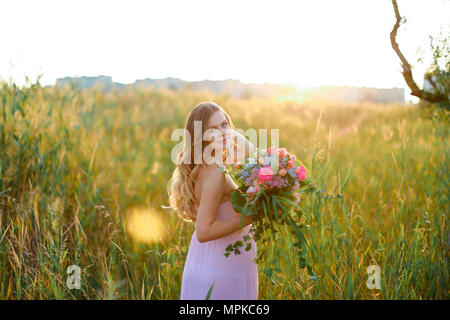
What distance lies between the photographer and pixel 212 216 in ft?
5.38

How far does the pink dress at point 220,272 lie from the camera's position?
171cm

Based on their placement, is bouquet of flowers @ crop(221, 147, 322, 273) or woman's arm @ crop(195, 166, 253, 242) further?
woman's arm @ crop(195, 166, 253, 242)

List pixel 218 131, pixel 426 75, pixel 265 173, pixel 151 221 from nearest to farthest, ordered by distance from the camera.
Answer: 1. pixel 265 173
2. pixel 218 131
3. pixel 426 75
4. pixel 151 221

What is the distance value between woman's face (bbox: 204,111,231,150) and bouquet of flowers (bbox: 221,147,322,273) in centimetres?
20

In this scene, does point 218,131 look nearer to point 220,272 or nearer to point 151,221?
point 220,272

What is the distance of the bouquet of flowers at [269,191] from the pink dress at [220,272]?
0.12m

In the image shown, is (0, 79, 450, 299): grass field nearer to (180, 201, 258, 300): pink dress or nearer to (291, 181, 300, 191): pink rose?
(180, 201, 258, 300): pink dress

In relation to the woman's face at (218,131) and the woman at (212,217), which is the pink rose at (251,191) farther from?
the woman's face at (218,131)

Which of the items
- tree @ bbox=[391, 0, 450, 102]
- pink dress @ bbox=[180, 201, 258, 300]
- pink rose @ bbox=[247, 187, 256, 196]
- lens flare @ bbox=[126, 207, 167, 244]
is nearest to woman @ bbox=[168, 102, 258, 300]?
pink dress @ bbox=[180, 201, 258, 300]

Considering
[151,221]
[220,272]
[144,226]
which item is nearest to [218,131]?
[220,272]

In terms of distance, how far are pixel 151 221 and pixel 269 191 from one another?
6.22ft

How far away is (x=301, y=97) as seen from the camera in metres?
12.7

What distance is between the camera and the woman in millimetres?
1646
